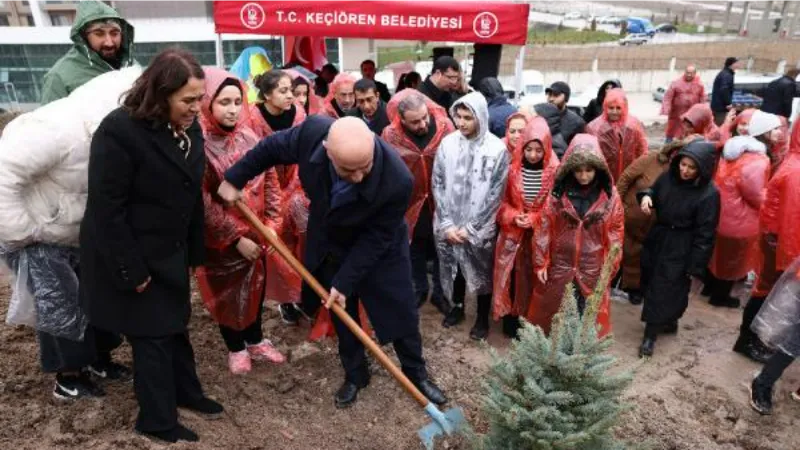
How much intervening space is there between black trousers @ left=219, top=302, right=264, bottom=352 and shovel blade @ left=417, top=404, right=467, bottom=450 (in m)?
1.20

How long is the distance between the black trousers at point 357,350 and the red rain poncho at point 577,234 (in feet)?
3.31

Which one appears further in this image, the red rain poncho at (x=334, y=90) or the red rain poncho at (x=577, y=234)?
the red rain poncho at (x=334, y=90)

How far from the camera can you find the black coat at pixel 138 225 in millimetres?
2109

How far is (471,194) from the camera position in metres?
3.66

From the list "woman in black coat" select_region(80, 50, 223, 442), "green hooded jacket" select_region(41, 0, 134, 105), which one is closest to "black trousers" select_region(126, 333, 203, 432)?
"woman in black coat" select_region(80, 50, 223, 442)

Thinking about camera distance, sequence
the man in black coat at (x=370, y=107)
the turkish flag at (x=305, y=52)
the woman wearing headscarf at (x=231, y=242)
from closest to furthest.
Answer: the woman wearing headscarf at (x=231, y=242) < the man in black coat at (x=370, y=107) < the turkish flag at (x=305, y=52)

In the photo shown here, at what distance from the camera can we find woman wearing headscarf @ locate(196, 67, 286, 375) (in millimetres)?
2846

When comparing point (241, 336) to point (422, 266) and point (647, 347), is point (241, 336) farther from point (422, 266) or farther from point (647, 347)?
point (647, 347)

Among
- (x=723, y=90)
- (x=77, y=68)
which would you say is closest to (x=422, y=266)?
(x=77, y=68)

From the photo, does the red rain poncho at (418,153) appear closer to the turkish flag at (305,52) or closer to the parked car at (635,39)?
the turkish flag at (305,52)

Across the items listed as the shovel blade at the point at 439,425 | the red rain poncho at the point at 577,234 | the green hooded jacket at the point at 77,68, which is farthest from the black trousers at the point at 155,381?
the red rain poncho at the point at 577,234

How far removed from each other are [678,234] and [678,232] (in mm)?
13

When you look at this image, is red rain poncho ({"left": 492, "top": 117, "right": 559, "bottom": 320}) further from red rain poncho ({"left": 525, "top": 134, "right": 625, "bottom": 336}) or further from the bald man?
the bald man

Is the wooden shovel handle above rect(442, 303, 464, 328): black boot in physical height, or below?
above
